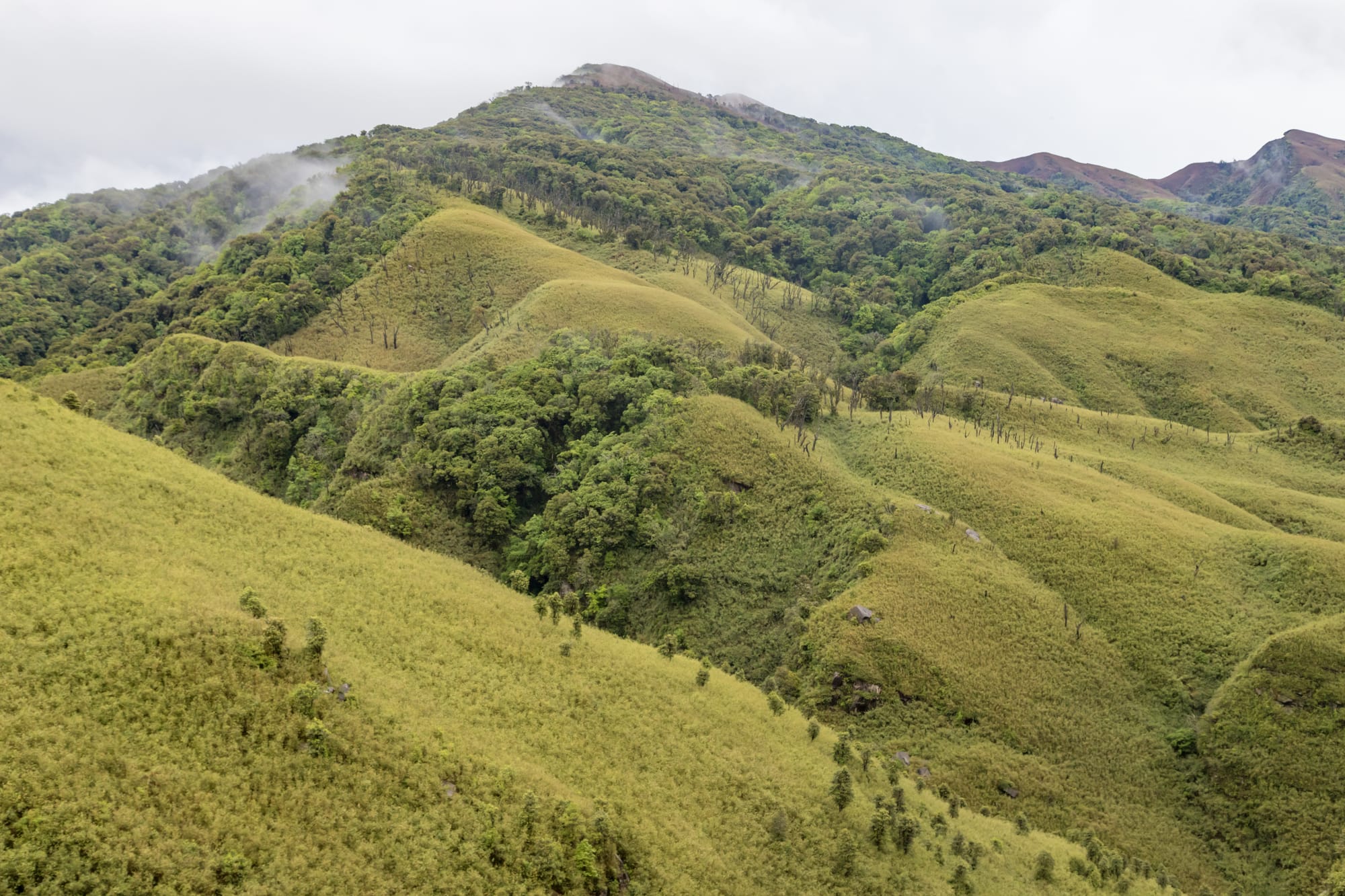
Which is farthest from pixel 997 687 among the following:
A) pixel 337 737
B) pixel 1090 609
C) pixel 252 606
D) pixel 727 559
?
pixel 252 606

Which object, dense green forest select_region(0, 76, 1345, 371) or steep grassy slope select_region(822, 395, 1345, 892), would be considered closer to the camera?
steep grassy slope select_region(822, 395, 1345, 892)

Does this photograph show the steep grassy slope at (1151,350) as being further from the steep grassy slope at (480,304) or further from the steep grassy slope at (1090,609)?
the steep grassy slope at (1090,609)

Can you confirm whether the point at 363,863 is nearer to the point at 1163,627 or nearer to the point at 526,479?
the point at 526,479

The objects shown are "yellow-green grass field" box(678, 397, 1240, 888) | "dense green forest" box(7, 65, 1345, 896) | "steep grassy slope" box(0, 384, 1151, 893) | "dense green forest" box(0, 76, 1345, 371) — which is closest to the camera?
"steep grassy slope" box(0, 384, 1151, 893)

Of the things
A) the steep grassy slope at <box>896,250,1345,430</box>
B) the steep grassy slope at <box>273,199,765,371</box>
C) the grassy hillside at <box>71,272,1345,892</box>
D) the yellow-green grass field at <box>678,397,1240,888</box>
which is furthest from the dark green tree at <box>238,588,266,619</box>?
the steep grassy slope at <box>896,250,1345,430</box>

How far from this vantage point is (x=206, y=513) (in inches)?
1479

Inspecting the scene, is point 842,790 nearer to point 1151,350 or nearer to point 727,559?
point 727,559

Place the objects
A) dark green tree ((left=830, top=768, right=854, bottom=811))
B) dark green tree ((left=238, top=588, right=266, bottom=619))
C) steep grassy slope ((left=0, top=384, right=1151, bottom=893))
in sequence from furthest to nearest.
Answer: dark green tree ((left=830, top=768, right=854, bottom=811))
dark green tree ((left=238, top=588, right=266, bottom=619))
steep grassy slope ((left=0, top=384, right=1151, bottom=893))

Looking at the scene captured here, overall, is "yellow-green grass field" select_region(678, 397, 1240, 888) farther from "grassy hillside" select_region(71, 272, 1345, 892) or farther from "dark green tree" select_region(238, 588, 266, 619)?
"dark green tree" select_region(238, 588, 266, 619)

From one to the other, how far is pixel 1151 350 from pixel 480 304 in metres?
113

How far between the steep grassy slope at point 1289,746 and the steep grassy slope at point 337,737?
35.1 ft

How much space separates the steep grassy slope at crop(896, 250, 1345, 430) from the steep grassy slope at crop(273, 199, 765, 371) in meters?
39.3

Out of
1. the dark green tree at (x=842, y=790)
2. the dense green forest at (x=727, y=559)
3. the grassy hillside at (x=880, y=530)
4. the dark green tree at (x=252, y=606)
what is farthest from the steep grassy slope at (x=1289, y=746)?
the dark green tree at (x=252, y=606)

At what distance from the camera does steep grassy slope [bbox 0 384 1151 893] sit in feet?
67.5
